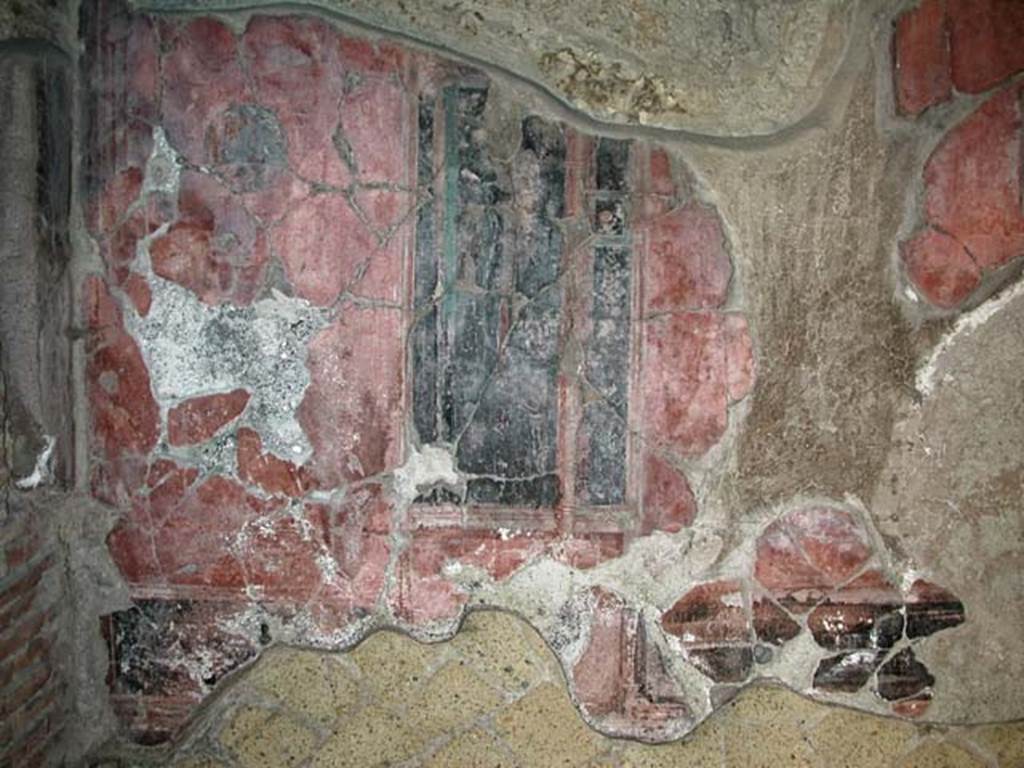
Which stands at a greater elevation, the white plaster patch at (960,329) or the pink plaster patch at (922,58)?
the pink plaster patch at (922,58)

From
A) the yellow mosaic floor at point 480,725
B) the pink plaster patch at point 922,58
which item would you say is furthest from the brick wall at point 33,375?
the pink plaster patch at point 922,58

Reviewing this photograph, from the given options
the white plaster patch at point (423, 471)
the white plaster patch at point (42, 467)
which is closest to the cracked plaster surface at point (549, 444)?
the white plaster patch at point (423, 471)

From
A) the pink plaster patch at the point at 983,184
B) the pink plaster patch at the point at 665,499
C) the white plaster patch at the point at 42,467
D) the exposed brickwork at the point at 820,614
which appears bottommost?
the exposed brickwork at the point at 820,614

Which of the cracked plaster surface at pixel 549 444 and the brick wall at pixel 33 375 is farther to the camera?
the cracked plaster surface at pixel 549 444

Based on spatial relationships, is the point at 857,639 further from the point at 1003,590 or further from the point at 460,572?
the point at 460,572

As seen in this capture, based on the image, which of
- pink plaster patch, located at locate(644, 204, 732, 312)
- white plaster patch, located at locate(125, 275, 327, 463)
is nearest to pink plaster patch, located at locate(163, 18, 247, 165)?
white plaster patch, located at locate(125, 275, 327, 463)

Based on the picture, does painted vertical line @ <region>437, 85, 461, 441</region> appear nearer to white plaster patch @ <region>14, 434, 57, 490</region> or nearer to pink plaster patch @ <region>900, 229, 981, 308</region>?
white plaster patch @ <region>14, 434, 57, 490</region>

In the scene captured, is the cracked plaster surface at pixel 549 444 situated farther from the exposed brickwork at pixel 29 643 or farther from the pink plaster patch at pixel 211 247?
the exposed brickwork at pixel 29 643

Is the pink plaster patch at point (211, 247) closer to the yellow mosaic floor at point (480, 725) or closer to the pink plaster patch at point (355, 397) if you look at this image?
the pink plaster patch at point (355, 397)

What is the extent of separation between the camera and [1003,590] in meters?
1.99

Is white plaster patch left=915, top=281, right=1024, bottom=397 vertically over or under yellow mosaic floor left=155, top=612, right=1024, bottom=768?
over

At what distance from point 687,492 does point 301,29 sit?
48.4 inches

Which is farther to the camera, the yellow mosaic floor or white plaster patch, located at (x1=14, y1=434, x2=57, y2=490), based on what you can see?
the yellow mosaic floor

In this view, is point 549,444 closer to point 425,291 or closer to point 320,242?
point 425,291
